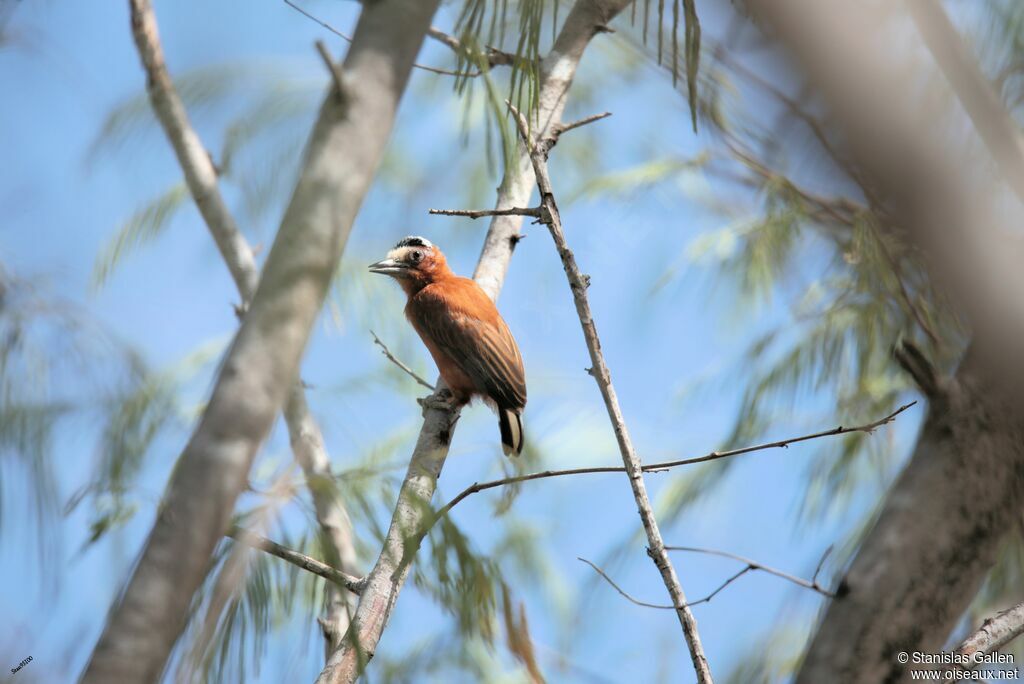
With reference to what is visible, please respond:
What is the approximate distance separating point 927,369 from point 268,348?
1.06 m

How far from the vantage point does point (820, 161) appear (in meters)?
1.13

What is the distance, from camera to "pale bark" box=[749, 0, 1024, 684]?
81cm

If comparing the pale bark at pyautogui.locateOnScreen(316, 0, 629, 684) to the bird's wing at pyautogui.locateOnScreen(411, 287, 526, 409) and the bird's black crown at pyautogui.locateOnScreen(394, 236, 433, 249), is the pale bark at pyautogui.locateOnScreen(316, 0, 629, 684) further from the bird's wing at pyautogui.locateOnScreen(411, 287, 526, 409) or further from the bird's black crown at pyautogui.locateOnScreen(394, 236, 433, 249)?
the bird's black crown at pyautogui.locateOnScreen(394, 236, 433, 249)

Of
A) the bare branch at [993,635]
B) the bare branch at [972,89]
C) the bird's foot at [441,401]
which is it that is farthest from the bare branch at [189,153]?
the bare branch at [972,89]

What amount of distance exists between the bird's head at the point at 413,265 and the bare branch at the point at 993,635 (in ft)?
9.81

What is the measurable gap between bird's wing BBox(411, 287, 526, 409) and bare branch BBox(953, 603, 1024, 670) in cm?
212

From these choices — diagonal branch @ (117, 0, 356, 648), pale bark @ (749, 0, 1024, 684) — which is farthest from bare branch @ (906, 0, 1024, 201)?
diagonal branch @ (117, 0, 356, 648)

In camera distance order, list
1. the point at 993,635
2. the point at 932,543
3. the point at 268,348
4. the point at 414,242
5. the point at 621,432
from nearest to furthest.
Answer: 1. the point at 268,348
2. the point at 932,543
3. the point at 993,635
4. the point at 621,432
5. the point at 414,242

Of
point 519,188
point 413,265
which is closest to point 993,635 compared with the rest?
point 519,188

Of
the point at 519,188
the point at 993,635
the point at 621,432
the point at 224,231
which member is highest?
the point at 224,231

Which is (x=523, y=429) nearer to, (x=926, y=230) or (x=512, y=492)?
(x=512, y=492)

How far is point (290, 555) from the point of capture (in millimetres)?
1663

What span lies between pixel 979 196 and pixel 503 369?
301 cm

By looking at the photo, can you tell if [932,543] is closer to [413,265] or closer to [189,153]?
[189,153]
